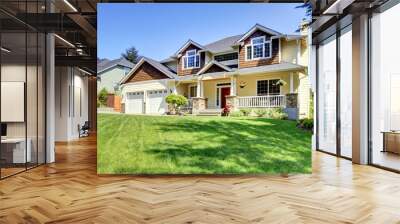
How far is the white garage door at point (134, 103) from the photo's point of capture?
547cm

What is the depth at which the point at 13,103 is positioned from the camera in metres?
5.41

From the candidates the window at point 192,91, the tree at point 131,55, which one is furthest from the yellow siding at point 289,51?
A: the tree at point 131,55

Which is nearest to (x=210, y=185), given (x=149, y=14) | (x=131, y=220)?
(x=131, y=220)

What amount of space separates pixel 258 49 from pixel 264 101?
2.70ft

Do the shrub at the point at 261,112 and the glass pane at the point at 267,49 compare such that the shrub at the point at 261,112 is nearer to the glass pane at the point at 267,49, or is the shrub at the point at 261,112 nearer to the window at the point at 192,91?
the glass pane at the point at 267,49

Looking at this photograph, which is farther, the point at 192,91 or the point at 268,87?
the point at 192,91

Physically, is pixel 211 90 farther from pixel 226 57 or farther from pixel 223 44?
pixel 223 44

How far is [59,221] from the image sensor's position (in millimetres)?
3012

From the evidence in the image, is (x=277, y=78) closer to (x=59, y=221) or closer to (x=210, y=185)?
(x=210, y=185)

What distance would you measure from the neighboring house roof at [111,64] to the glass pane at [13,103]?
4.40 feet

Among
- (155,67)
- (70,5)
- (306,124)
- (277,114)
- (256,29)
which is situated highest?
(70,5)

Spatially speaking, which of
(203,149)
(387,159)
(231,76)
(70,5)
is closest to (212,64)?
(231,76)

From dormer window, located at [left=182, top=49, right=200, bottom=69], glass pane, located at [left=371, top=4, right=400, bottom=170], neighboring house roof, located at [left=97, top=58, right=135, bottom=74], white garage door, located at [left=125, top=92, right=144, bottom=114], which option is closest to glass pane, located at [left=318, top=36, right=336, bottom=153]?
glass pane, located at [left=371, top=4, right=400, bottom=170]

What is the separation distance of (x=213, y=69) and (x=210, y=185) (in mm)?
1920
